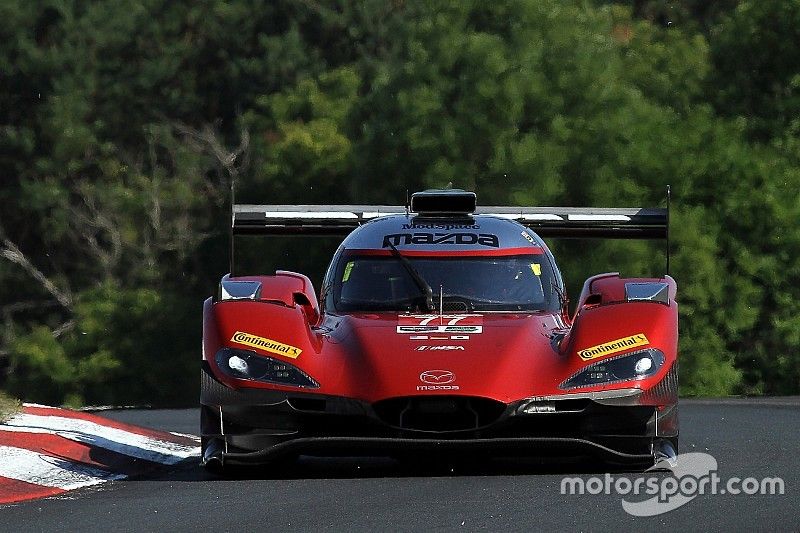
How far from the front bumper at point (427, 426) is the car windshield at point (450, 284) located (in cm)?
146

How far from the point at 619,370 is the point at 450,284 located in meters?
1.66

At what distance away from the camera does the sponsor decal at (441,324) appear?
33.8 feet

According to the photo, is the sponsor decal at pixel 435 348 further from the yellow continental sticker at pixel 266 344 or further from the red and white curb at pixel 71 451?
the red and white curb at pixel 71 451

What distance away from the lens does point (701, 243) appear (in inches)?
1852

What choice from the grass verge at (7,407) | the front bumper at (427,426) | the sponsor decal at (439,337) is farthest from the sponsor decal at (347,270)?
the grass verge at (7,407)

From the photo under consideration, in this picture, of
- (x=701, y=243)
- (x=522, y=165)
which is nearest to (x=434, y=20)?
(x=522, y=165)

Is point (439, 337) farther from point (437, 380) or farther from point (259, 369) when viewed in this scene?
point (259, 369)

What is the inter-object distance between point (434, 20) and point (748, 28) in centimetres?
909

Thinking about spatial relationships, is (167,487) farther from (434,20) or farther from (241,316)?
(434,20)

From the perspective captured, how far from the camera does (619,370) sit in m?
9.95

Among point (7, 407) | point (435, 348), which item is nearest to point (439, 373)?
point (435, 348)

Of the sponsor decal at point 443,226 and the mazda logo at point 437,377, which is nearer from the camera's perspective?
the mazda logo at point 437,377

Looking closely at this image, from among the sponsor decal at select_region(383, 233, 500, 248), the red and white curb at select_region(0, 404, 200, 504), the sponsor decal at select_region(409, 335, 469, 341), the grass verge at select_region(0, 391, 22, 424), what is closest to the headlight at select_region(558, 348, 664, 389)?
the sponsor decal at select_region(409, 335, 469, 341)

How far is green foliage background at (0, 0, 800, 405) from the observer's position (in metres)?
48.7
